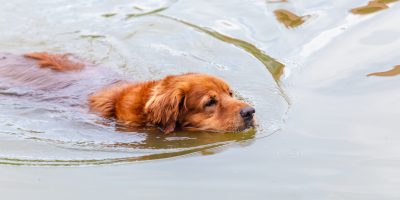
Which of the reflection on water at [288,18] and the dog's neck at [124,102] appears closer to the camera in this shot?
the dog's neck at [124,102]

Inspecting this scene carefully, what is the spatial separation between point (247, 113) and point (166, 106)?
2.89ft

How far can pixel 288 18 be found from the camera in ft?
35.5

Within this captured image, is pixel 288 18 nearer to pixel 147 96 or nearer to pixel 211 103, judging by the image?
pixel 211 103

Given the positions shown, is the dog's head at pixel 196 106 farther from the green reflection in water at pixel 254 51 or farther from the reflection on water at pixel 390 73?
the reflection on water at pixel 390 73

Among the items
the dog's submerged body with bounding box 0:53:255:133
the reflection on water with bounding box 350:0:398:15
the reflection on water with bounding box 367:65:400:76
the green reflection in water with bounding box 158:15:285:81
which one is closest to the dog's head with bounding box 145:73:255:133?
the dog's submerged body with bounding box 0:53:255:133

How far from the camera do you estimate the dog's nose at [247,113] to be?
746 cm

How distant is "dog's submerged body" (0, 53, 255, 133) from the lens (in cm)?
761

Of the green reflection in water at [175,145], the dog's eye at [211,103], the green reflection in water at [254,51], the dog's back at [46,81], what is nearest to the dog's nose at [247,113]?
the green reflection in water at [175,145]

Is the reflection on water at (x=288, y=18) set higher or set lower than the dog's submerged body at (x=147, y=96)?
higher

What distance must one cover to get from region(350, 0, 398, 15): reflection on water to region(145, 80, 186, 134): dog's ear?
406 centimetres

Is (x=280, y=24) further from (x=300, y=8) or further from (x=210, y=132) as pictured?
(x=210, y=132)

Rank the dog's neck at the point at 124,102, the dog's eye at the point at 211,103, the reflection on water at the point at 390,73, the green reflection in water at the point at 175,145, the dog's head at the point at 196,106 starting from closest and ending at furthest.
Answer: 1. the green reflection in water at the point at 175,145
2. the dog's head at the point at 196,106
3. the dog's eye at the point at 211,103
4. the dog's neck at the point at 124,102
5. the reflection on water at the point at 390,73

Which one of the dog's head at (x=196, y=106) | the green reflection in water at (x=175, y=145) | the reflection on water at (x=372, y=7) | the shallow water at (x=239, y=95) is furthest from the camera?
the reflection on water at (x=372, y=7)

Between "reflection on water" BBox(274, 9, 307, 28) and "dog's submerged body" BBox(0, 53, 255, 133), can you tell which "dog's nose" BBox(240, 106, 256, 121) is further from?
"reflection on water" BBox(274, 9, 307, 28)
